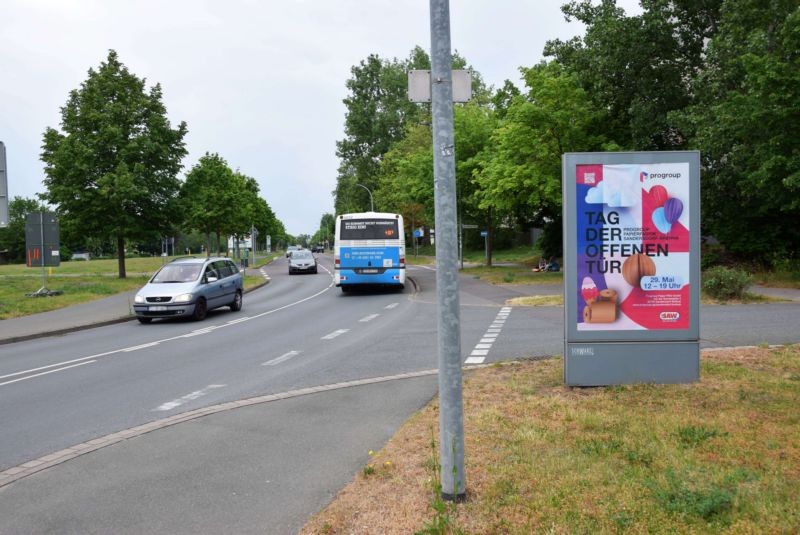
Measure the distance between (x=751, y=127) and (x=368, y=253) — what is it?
13257 mm

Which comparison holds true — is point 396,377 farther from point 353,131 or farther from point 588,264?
point 353,131

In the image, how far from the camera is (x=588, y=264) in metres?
7.32

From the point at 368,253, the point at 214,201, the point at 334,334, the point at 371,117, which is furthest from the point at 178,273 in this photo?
the point at 371,117

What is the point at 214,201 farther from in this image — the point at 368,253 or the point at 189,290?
the point at 189,290

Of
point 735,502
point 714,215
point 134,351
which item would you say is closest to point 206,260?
point 134,351

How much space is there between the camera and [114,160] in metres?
33.5

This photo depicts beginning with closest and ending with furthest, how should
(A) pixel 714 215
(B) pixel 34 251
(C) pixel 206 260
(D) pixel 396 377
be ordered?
(D) pixel 396 377, (C) pixel 206 260, (B) pixel 34 251, (A) pixel 714 215

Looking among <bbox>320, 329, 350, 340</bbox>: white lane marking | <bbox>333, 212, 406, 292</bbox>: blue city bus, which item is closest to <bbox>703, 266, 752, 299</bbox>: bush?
<bbox>320, 329, 350, 340</bbox>: white lane marking

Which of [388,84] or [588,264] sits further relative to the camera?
[388,84]

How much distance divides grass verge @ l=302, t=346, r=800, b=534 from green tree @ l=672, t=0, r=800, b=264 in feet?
48.5

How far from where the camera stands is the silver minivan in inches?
682

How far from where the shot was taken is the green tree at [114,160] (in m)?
32.4

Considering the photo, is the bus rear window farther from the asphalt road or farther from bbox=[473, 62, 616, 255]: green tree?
the asphalt road

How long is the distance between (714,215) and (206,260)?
804 inches
